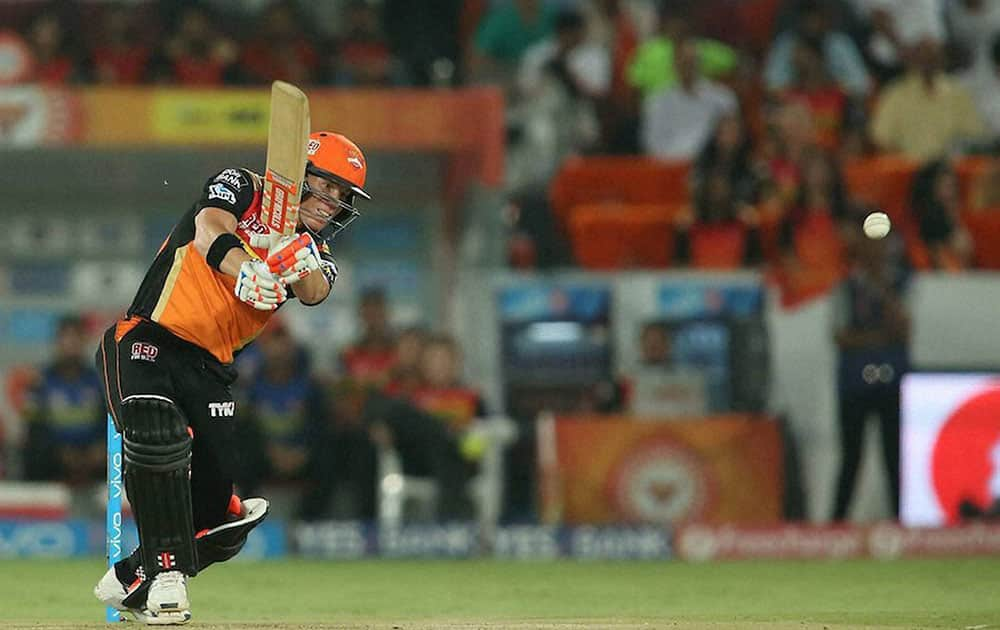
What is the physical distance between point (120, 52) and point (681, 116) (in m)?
4.18

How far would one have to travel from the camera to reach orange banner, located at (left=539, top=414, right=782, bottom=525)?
12070mm

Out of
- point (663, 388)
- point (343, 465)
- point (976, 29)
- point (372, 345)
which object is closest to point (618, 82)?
point (976, 29)

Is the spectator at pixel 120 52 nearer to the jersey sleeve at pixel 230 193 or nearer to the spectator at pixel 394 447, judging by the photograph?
the spectator at pixel 394 447

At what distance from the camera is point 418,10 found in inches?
579

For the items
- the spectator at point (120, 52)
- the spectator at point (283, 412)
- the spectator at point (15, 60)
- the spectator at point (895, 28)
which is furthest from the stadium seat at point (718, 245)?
the spectator at point (15, 60)

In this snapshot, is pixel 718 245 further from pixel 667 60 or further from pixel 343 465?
pixel 343 465

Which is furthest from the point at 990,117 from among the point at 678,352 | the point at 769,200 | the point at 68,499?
the point at 68,499

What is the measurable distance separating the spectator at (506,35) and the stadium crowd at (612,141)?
0.02 meters

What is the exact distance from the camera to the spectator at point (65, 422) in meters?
11.9

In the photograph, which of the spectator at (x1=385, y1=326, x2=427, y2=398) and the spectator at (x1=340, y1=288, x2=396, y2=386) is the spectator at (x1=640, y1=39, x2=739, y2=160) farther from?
the spectator at (x1=385, y1=326, x2=427, y2=398)

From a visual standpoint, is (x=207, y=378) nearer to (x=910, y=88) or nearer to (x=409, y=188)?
(x=409, y=188)

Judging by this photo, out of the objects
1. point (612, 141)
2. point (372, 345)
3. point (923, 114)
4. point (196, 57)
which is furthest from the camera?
point (923, 114)

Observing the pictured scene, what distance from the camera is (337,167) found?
6621 mm

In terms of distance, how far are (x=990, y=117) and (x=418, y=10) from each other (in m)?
4.76
